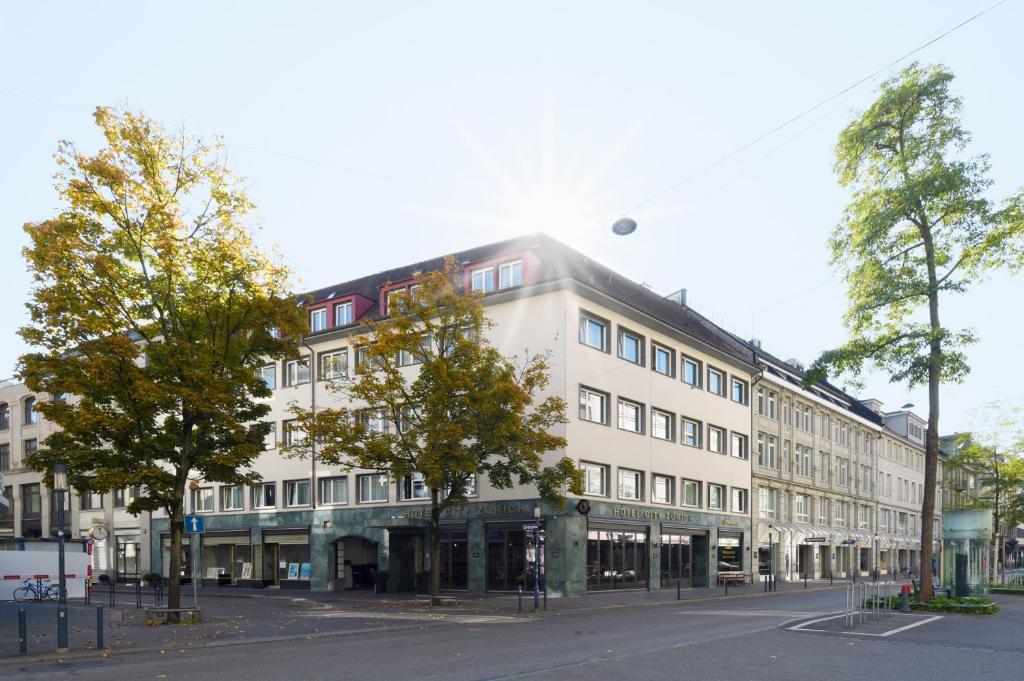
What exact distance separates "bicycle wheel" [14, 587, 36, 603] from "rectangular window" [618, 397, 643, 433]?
81.8 ft

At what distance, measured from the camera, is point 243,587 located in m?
45.8

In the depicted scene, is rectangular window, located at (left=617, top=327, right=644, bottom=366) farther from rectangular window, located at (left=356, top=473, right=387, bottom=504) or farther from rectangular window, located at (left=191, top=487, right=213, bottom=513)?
rectangular window, located at (left=191, top=487, right=213, bottom=513)

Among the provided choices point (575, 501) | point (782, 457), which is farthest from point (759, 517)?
point (575, 501)

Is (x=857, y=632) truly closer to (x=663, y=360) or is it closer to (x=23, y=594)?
(x=663, y=360)

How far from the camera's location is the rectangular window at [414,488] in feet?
128

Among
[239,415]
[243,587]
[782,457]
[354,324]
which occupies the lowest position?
[243,587]

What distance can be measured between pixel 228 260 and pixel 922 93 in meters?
20.6

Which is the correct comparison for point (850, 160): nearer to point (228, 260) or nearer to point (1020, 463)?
point (228, 260)

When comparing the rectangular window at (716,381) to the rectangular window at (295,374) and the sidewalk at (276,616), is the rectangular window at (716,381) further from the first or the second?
the rectangular window at (295,374)

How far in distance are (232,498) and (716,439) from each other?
26323 millimetres

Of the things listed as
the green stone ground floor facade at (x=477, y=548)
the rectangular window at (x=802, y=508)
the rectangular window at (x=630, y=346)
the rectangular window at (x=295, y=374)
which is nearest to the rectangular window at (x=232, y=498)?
the green stone ground floor facade at (x=477, y=548)

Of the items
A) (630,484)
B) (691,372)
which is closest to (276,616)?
(630,484)

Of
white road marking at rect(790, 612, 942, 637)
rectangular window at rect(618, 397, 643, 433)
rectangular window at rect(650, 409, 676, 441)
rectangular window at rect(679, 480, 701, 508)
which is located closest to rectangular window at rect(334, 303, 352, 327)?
rectangular window at rect(618, 397, 643, 433)

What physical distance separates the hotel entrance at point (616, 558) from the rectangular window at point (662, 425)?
4.62 metres
